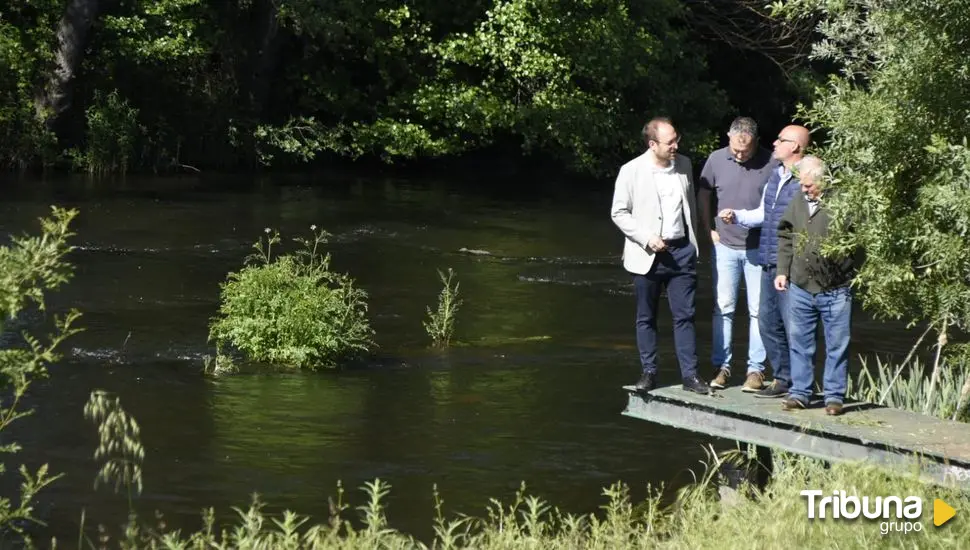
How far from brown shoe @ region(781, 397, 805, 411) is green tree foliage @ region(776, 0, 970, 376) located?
0.89m

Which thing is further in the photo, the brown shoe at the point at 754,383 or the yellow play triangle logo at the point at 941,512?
the brown shoe at the point at 754,383

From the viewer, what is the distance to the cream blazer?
10156 mm

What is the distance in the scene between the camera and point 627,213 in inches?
402

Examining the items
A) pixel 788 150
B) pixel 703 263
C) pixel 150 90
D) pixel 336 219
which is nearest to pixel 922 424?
pixel 788 150

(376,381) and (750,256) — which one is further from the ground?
(750,256)

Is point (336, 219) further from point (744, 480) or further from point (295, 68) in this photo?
point (744, 480)

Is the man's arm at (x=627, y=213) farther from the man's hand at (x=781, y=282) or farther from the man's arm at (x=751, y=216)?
the man's hand at (x=781, y=282)

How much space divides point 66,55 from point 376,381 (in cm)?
1765

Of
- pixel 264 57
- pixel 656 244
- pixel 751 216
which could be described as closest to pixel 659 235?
pixel 656 244

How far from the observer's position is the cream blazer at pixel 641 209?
10156 mm

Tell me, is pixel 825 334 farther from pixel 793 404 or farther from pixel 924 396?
pixel 924 396

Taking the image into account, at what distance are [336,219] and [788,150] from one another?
1594cm

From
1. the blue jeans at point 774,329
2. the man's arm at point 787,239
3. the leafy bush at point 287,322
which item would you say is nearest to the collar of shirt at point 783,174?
the man's arm at point 787,239

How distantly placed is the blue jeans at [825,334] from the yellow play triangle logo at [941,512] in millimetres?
1230
